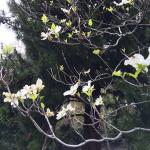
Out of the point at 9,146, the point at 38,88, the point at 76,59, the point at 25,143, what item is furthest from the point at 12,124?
the point at 38,88

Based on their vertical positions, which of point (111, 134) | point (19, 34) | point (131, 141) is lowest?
point (131, 141)

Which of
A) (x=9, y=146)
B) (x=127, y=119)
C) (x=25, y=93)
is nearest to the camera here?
(x=25, y=93)

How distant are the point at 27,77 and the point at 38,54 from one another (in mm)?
581

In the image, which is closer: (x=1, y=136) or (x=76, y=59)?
(x=76, y=59)

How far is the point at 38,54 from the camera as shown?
583 cm

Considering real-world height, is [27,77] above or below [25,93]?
above

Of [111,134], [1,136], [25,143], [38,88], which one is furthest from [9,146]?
[38,88]

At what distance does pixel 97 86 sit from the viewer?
19.3 ft

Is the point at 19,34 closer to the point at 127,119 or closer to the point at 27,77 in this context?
the point at 27,77

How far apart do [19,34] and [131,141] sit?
238 centimetres

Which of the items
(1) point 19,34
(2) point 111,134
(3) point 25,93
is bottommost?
(3) point 25,93

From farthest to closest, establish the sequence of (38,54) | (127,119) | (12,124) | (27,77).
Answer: (12,124) → (27,77) → (38,54) → (127,119)

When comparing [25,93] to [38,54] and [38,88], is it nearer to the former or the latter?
[38,88]

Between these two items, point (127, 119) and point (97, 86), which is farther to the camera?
point (97, 86)
